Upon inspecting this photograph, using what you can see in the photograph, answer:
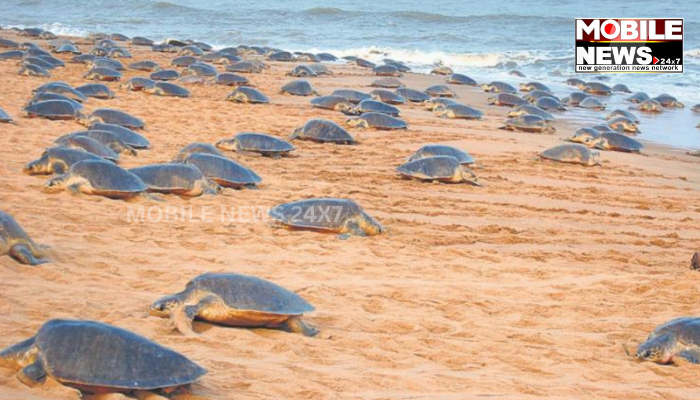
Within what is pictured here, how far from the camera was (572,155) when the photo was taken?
10.4 meters

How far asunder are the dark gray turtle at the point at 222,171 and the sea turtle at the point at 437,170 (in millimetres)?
1716

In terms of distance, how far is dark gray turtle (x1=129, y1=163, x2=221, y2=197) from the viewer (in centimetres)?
733

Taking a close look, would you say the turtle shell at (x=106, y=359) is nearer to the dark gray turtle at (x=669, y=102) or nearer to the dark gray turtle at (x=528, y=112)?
the dark gray turtle at (x=528, y=112)

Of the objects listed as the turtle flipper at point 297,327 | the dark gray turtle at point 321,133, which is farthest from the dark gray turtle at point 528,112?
the turtle flipper at point 297,327

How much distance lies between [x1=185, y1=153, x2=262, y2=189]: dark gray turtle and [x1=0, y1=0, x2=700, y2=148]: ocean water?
893cm

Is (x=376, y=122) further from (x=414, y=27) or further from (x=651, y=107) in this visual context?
(x=414, y=27)

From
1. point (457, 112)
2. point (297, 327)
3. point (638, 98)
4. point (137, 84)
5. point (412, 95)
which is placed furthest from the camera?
point (638, 98)

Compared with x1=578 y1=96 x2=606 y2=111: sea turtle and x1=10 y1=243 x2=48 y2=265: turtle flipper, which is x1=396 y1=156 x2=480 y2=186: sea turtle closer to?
x1=10 y1=243 x2=48 y2=265: turtle flipper

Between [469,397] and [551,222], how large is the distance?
4194 mm

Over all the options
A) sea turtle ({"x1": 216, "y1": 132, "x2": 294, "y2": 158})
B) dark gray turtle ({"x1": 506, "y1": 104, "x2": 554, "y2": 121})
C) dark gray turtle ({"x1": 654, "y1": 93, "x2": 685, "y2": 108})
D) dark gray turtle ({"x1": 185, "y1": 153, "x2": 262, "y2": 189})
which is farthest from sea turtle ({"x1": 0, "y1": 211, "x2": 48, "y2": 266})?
dark gray turtle ({"x1": 654, "y1": 93, "x2": 685, "y2": 108})

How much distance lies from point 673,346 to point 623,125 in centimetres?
946

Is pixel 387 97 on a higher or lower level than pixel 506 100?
higher

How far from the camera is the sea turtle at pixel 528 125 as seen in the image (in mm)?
12797

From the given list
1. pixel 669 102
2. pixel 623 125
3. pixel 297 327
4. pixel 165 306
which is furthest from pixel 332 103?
pixel 165 306
